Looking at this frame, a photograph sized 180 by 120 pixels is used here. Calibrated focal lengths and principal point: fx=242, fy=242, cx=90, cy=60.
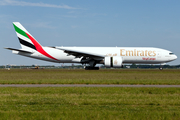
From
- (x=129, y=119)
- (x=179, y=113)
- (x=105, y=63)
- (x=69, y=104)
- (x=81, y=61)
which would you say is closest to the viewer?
(x=129, y=119)

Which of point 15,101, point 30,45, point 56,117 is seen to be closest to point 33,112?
point 56,117

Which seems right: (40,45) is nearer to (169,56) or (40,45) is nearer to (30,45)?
(30,45)

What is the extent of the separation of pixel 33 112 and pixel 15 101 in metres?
3.05

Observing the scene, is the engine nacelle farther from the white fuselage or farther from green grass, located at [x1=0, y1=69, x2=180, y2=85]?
green grass, located at [x1=0, y1=69, x2=180, y2=85]

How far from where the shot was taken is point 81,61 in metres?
44.2

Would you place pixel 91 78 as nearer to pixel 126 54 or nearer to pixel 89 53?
pixel 89 53

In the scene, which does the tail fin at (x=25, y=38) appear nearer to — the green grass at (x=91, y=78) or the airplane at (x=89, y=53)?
the airplane at (x=89, y=53)

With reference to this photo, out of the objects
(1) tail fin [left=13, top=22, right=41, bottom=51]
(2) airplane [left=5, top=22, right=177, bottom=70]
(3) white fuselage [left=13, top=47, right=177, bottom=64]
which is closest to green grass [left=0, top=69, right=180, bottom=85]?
(2) airplane [left=5, top=22, right=177, bottom=70]

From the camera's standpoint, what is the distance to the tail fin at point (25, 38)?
45688mm

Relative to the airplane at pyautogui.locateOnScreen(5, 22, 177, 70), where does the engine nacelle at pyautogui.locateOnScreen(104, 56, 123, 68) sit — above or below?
below

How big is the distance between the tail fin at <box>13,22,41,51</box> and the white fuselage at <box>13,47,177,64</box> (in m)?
1.23

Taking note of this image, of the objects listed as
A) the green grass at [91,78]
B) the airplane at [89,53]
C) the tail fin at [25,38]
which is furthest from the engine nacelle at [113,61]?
the tail fin at [25,38]

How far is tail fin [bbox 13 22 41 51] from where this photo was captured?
45688 mm

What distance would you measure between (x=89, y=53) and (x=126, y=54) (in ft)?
21.8
